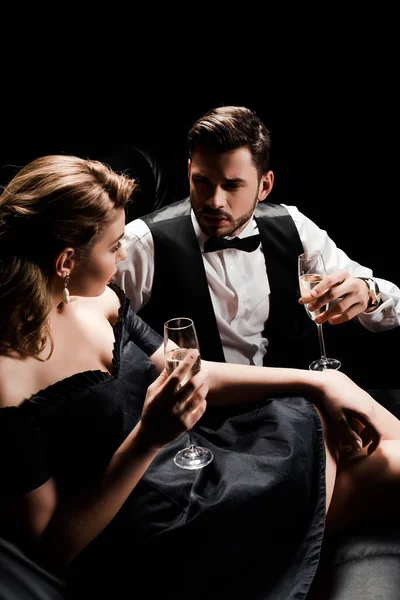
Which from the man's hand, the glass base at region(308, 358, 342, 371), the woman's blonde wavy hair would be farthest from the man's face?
the woman's blonde wavy hair

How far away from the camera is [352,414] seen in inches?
67.5

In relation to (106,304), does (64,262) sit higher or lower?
higher

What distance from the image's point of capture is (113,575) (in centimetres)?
148

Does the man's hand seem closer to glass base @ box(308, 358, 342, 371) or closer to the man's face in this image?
glass base @ box(308, 358, 342, 371)

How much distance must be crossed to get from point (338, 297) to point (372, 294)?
283mm

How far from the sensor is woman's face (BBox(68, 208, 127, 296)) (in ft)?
5.37

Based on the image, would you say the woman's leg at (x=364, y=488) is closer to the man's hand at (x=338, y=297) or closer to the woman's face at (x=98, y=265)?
the man's hand at (x=338, y=297)

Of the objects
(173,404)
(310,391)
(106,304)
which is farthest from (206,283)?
(173,404)

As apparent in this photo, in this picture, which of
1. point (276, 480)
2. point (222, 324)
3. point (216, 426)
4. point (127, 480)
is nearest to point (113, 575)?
point (127, 480)

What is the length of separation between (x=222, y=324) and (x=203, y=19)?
5.00 ft

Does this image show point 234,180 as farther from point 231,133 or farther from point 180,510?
point 180,510

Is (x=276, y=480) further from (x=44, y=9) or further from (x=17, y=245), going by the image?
(x=44, y=9)

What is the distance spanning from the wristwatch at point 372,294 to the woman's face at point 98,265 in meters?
1.04

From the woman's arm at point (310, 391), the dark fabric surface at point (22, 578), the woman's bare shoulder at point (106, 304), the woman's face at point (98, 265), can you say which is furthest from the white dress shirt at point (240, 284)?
the dark fabric surface at point (22, 578)
